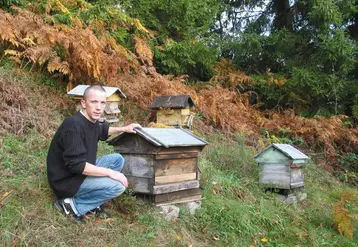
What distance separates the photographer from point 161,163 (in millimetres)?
4074

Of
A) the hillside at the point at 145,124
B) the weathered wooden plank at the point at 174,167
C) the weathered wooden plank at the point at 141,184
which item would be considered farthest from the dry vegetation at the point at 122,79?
the weathered wooden plank at the point at 174,167

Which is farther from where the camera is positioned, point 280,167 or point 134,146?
point 280,167

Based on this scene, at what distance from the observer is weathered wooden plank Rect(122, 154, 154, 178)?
404 cm

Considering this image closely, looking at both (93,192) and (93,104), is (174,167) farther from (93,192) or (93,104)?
(93,104)

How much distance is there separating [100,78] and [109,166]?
3.72 m

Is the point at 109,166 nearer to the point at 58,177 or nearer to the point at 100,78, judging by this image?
the point at 58,177

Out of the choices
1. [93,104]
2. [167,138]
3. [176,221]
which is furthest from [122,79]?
[176,221]

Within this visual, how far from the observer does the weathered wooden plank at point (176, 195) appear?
4.08 m

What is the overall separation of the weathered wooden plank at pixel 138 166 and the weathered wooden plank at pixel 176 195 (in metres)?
0.29

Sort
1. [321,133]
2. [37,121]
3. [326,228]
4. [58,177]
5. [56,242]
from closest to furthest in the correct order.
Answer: [56,242] < [58,177] < [326,228] < [37,121] < [321,133]

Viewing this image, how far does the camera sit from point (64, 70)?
667cm

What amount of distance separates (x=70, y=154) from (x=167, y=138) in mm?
1199

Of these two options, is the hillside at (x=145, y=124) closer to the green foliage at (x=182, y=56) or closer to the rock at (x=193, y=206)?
the rock at (x=193, y=206)

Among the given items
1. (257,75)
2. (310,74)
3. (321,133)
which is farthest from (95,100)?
(257,75)
